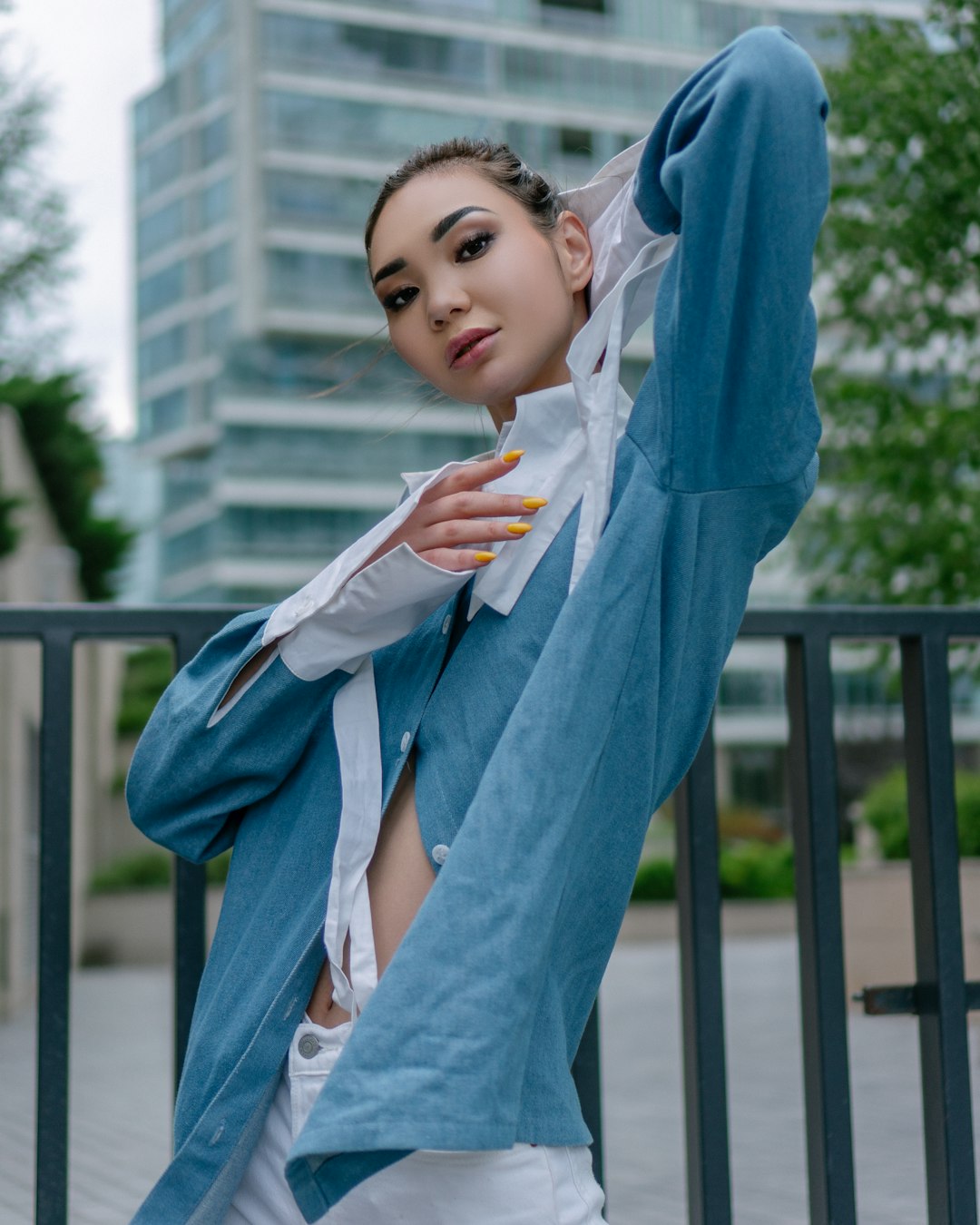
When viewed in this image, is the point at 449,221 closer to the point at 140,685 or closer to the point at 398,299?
the point at 398,299

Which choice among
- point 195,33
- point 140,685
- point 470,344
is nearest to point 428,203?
point 470,344

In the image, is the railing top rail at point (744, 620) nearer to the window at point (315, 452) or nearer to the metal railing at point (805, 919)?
the metal railing at point (805, 919)

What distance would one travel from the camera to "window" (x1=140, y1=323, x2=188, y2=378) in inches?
1972

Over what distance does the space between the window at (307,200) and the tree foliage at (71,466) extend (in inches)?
1051

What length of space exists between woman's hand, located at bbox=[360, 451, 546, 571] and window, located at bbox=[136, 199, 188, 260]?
50930 mm

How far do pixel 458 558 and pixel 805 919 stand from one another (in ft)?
2.84

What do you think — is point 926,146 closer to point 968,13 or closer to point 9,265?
point 968,13

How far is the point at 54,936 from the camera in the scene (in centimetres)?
162

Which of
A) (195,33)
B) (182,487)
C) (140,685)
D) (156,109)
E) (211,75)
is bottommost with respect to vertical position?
(140,685)

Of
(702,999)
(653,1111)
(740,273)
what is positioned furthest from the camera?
(653,1111)

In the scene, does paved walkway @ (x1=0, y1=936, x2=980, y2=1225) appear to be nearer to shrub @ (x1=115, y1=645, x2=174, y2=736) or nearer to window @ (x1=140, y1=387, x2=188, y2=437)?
shrub @ (x1=115, y1=645, x2=174, y2=736)

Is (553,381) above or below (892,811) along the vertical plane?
above

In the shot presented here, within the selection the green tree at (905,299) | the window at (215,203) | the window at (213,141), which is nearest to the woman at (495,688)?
the green tree at (905,299)

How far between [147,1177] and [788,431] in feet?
15.1
